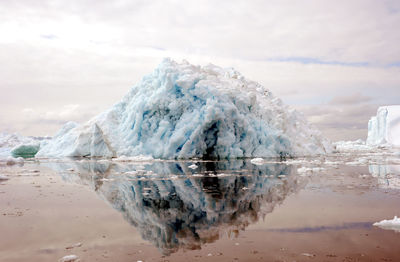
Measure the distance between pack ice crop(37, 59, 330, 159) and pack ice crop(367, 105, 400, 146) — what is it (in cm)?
3774

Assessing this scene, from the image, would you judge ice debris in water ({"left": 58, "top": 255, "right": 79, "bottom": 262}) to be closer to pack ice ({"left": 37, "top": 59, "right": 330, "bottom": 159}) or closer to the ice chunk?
pack ice ({"left": 37, "top": 59, "right": 330, "bottom": 159})

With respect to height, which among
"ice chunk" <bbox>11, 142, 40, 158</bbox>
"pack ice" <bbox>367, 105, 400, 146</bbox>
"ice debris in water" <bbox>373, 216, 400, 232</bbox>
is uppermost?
"pack ice" <bbox>367, 105, 400, 146</bbox>

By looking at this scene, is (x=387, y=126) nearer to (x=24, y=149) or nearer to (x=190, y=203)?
(x=24, y=149)

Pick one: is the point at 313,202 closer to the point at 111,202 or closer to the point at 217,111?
the point at 111,202

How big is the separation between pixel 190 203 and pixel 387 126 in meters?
57.4

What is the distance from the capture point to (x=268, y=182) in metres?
9.11

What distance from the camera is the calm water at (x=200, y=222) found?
11.8 feet

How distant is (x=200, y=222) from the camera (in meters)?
4.88

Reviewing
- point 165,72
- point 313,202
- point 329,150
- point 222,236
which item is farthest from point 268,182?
point 329,150

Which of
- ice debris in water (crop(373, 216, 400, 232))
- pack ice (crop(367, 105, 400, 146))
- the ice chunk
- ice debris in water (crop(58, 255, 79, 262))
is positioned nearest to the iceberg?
the ice chunk

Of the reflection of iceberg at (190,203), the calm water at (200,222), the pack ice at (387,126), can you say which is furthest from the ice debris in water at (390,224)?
the pack ice at (387,126)

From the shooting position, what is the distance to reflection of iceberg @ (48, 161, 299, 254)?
4359 millimetres

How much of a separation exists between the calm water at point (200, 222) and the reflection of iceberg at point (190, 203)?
0.02 m

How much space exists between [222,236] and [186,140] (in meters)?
15.5
